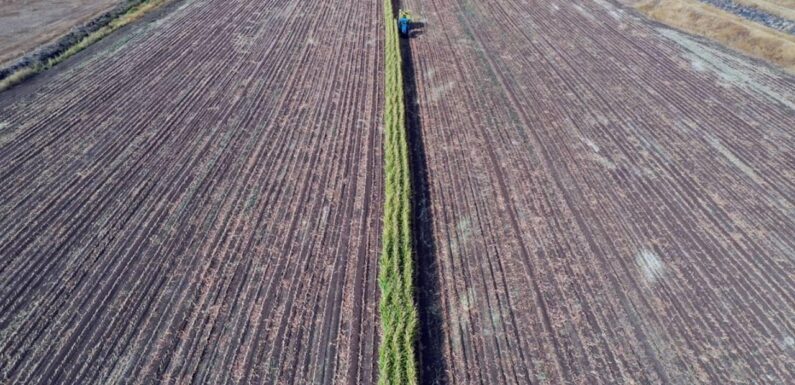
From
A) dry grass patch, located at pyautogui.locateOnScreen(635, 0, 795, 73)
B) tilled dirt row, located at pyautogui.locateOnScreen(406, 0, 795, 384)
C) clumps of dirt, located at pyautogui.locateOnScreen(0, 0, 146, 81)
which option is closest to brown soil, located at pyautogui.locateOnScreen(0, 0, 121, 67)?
clumps of dirt, located at pyautogui.locateOnScreen(0, 0, 146, 81)

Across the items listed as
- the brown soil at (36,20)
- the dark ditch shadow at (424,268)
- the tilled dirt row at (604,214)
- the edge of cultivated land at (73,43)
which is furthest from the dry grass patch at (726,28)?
the brown soil at (36,20)

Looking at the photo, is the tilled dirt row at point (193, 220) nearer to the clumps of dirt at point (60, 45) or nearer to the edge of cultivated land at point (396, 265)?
the edge of cultivated land at point (396, 265)

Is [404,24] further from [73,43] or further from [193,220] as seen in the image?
[73,43]

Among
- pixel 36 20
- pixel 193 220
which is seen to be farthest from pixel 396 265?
pixel 36 20

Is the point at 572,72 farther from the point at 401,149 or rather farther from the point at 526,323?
the point at 526,323

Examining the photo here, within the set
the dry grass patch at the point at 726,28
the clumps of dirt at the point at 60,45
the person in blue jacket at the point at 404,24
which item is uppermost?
the clumps of dirt at the point at 60,45

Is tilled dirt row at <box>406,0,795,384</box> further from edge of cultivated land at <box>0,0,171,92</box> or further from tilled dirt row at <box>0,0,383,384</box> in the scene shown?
edge of cultivated land at <box>0,0,171,92</box>
